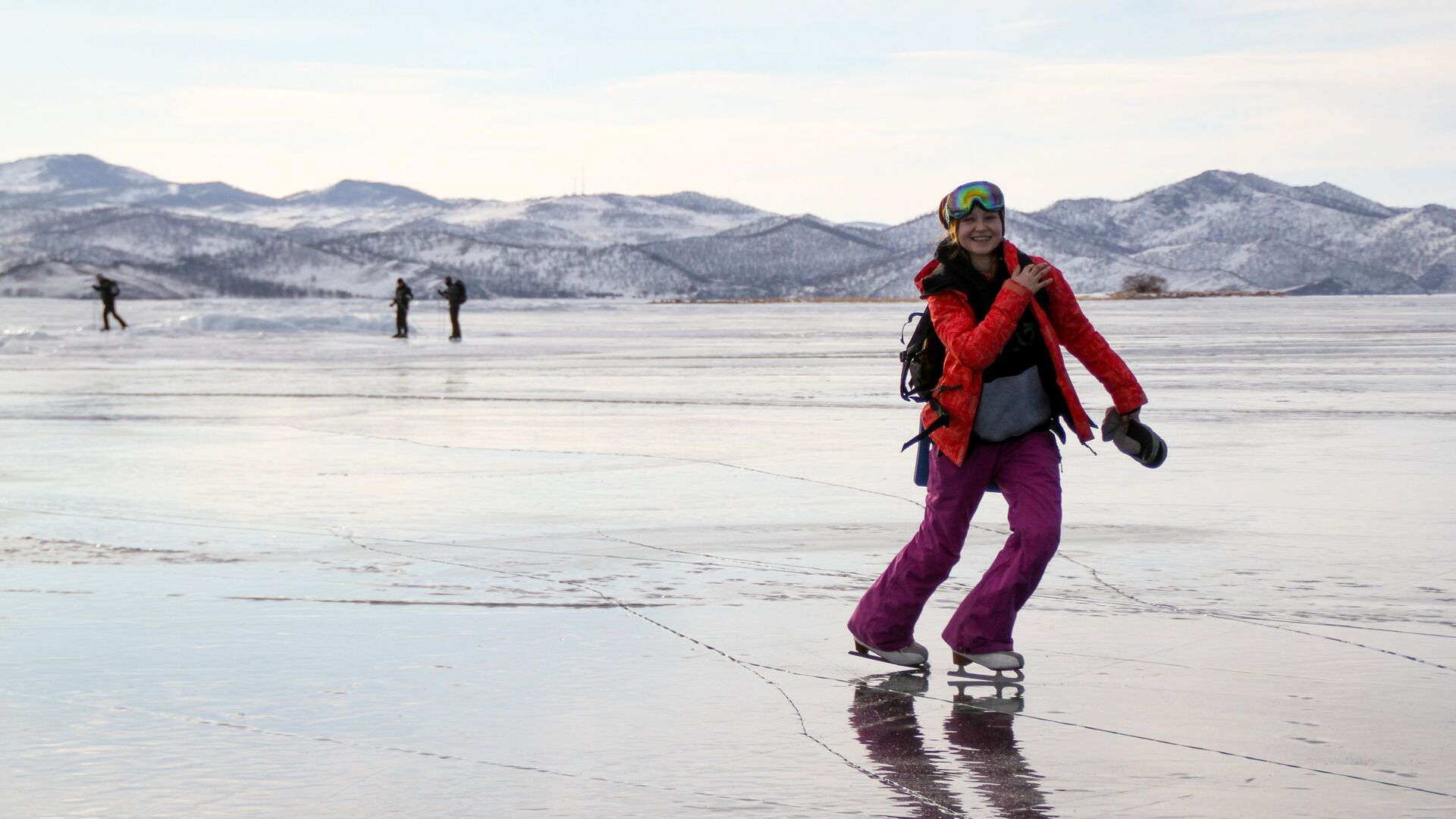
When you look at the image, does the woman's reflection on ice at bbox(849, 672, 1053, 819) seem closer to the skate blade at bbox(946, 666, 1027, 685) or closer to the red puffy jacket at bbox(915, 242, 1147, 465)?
the skate blade at bbox(946, 666, 1027, 685)

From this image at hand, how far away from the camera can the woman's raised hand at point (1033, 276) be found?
5.05 m

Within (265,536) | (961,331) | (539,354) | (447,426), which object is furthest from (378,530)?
(539,354)

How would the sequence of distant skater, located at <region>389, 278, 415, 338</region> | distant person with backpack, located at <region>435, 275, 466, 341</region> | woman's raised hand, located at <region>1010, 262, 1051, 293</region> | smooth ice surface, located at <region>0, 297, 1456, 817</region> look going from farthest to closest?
distant skater, located at <region>389, 278, 415, 338</region>, distant person with backpack, located at <region>435, 275, 466, 341</region>, woman's raised hand, located at <region>1010, 262, 1051, 293</region>, smooth ice surface, located at <region>0, 297, 1456, 817</region>

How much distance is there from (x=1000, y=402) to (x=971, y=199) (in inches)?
24.1

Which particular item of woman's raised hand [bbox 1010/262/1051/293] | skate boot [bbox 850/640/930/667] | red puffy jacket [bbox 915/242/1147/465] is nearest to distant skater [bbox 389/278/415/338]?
skate boot [bbox 850/640/930/667]

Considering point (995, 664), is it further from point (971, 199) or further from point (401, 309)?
point (401, 309)

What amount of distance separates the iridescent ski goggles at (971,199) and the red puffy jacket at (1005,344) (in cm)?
12

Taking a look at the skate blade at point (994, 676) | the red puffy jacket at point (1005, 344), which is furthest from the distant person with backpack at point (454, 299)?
the red puffy jacket at point (1005, 344)

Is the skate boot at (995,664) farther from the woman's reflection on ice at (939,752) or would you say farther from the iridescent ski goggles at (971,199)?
the iridescent ski goggles at (971,199)

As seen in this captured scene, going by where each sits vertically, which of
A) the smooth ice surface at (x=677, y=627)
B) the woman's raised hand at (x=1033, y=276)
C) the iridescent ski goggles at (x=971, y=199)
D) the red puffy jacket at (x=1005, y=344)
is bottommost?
the smooth ice surface at (x=677, y=627)

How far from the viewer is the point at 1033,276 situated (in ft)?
16.6

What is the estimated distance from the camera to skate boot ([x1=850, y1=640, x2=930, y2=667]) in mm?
5430

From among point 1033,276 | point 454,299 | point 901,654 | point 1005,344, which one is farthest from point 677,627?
point 454,299

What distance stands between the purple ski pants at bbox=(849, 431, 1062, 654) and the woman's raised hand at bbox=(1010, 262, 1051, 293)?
475 mm
